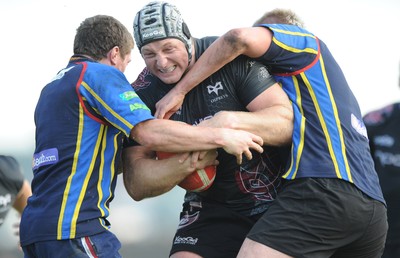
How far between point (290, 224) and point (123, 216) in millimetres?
5274

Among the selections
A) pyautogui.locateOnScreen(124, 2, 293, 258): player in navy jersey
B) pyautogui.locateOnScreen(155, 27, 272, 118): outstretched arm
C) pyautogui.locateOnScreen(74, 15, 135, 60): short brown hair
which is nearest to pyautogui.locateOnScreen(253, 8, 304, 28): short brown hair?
pyautogui.locateOnScreen(124, 2, 293, 258): player in navy jersey

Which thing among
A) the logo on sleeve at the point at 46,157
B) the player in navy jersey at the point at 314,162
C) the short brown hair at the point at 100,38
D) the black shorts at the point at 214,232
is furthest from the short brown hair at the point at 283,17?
the logo on sleeve at the point at 46,157

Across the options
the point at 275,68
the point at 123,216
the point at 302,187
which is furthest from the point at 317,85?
the point at 123,216

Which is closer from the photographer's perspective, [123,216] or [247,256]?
[247,256]

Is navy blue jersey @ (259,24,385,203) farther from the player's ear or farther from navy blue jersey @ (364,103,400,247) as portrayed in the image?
the player's ear

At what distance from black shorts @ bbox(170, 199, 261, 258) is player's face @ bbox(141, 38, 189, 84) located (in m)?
0.94

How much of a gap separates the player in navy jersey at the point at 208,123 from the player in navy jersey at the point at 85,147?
21 cm

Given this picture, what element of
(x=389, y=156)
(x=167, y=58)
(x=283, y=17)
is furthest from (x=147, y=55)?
(x=389, y=156)

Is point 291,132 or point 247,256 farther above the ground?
point 291,132

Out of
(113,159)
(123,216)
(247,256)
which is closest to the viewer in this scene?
(247,256)

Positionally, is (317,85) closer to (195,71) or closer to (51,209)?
(195,71)

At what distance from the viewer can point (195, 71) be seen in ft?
18.0

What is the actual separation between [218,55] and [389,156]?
5.32ft

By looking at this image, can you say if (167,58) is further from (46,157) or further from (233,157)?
(46,157)
